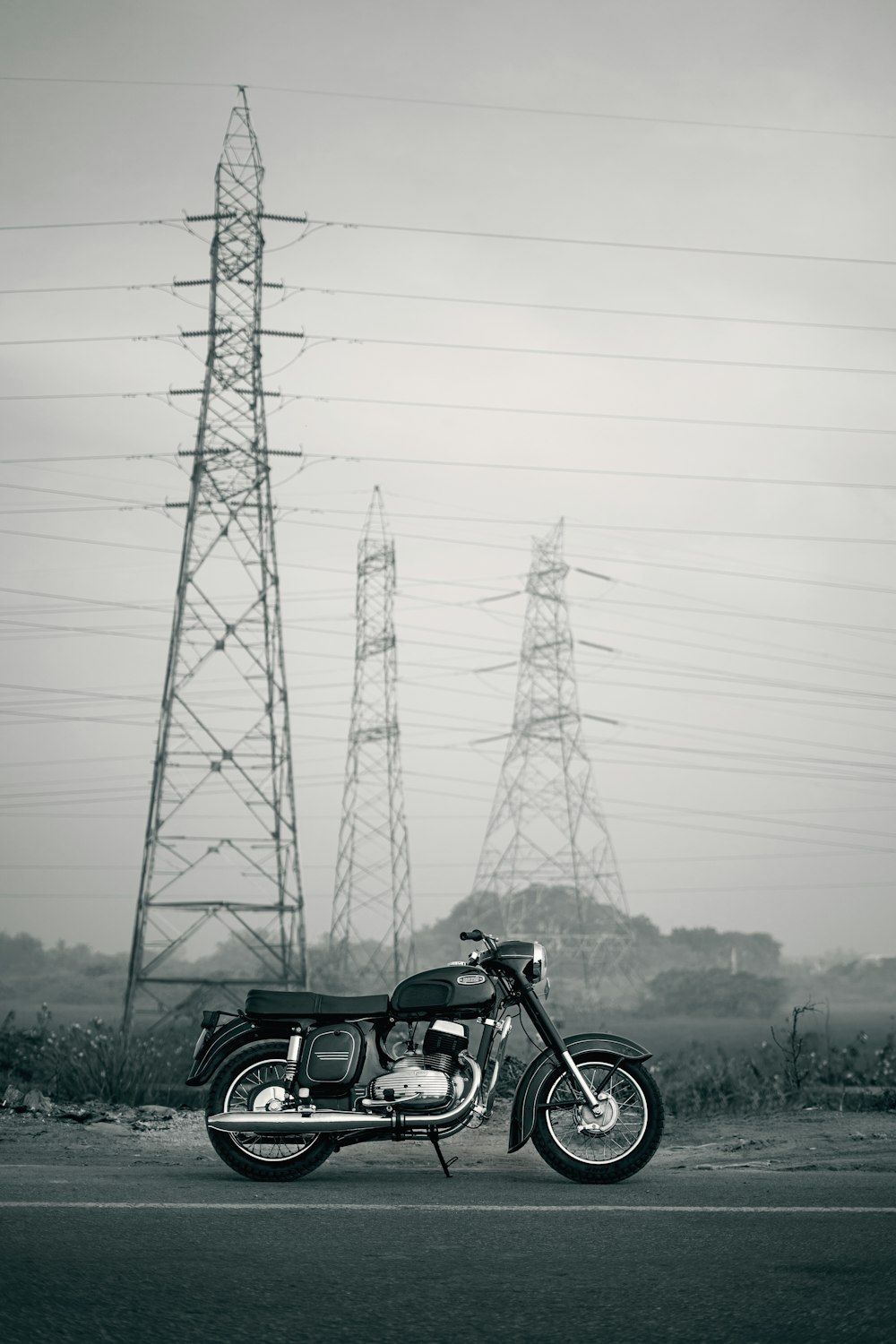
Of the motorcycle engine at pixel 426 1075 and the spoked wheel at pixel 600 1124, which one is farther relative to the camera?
the spoked wheel at pixel 600 1124

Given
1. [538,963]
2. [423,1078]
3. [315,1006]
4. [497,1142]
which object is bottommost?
[497,1142]

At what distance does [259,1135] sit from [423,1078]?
1052mm

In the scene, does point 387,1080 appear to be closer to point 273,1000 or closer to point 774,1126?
point 273,1000

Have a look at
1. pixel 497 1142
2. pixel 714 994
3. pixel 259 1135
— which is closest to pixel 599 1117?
pixel 259 1135

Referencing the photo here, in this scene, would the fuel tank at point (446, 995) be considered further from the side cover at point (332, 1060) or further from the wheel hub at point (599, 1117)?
the wheel hub at point (599, 1117)

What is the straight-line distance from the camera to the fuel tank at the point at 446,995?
802 centimetres

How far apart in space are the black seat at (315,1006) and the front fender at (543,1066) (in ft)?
3.07

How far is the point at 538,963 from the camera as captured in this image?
8.27 m

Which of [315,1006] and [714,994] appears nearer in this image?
[315,1006]

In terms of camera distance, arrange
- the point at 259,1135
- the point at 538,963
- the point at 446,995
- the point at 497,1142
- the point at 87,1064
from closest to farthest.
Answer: the point at 446,995 → the point at 259,1135 → the point at 538,963 → the point at 497,1142 → the point at 87,1064

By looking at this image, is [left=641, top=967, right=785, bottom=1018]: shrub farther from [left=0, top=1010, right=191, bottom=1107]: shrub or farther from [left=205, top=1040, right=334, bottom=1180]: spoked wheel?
[left=205, top=1040, right=334, bottom=1180]: spoked wheel

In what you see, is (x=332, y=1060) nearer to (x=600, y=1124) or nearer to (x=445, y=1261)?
(x=600, y=1124)

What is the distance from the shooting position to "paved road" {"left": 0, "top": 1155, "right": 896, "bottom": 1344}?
469 centimetres

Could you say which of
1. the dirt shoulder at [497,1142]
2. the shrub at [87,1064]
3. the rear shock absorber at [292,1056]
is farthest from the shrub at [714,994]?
the rear shock absorber at [292,1056]
